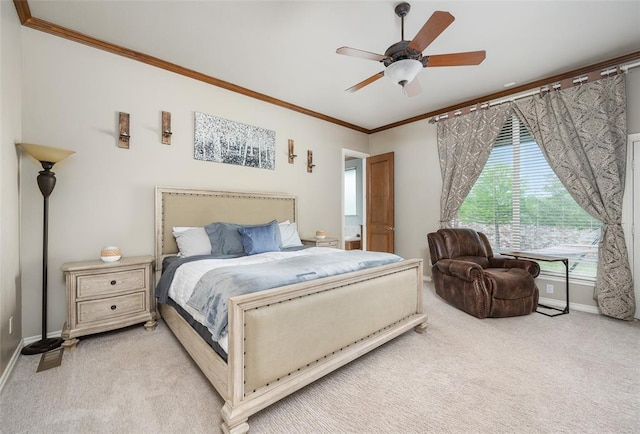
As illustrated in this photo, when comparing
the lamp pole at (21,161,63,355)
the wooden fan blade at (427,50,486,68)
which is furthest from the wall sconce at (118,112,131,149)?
the wooden fan blade at (427,50,486,68)

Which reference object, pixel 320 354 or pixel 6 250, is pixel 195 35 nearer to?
pixel 6 250

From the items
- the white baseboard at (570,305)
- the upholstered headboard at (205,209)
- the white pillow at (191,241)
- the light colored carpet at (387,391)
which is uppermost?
the upholstered headboard at (205,209)

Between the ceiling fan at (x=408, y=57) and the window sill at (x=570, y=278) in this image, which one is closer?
the ceiling fan at (x=408, y=57)

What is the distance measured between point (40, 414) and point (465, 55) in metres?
3.70

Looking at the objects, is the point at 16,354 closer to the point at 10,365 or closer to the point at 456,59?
the point at 10,365

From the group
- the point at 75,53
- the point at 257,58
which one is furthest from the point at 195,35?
the point at 75,53

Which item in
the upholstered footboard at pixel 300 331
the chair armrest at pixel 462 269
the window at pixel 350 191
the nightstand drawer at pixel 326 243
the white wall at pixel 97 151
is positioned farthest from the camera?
the window at pixel 350 191

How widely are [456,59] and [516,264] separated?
8.52 feet

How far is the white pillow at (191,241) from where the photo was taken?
289cm

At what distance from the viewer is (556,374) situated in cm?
200

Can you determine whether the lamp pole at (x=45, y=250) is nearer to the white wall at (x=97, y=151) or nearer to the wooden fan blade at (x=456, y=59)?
the white wall at (x=97, y=151)

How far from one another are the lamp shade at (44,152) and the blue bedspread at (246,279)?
163 cm

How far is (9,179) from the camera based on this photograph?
6.75 feet

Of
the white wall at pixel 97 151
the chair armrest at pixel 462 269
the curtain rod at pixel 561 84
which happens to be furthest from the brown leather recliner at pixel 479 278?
the white wall at pixel 97 151
